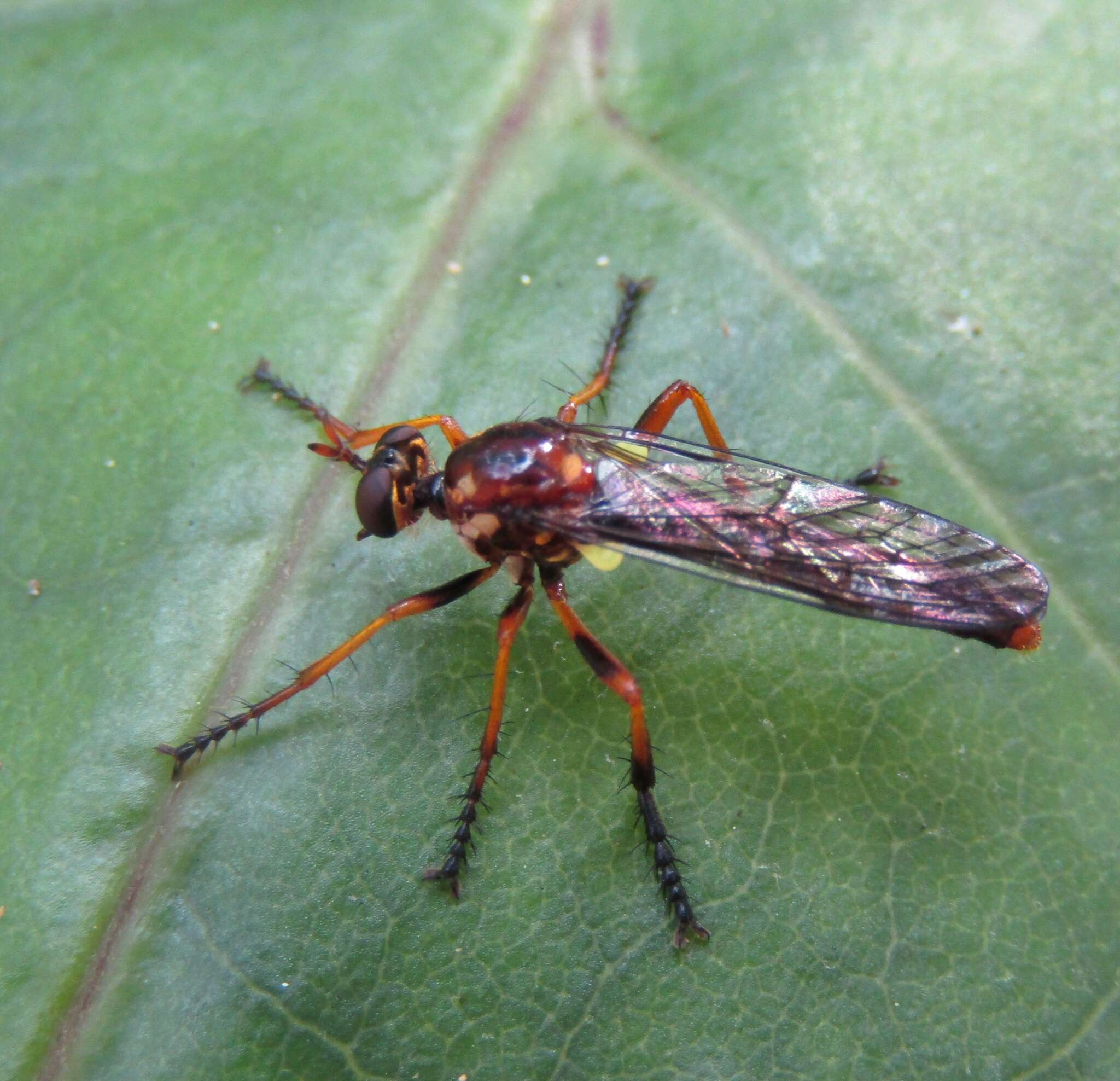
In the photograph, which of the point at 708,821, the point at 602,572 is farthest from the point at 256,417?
the point at 708,821

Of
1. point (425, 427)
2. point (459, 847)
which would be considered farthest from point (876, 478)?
point (459, 847)

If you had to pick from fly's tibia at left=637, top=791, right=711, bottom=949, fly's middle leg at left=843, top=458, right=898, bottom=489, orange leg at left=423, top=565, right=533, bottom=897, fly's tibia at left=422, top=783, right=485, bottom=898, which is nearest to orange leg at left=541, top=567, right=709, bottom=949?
fly's tibia at left=637, top=791, right=711, bottom=949

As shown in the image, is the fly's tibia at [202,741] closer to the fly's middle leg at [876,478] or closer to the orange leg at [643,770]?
the orange leg at [643,770]

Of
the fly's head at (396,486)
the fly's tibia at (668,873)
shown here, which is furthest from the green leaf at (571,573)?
the fly's head at (396,486)

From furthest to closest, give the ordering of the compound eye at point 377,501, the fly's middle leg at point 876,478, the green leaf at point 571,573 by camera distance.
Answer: the fly's middle leg at point 876,478, the compound eye at point 377,501, the green leaf at point 571,573

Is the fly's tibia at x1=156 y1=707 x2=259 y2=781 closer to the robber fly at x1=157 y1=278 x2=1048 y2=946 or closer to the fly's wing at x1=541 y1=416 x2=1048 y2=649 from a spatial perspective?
the robber fly at x1=157 y1=278 x2=1048 y2=946

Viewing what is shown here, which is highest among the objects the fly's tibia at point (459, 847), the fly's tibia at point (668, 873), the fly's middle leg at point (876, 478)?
the fly's middle leg at point (876, 478)

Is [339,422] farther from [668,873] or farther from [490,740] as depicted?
[668,873]
